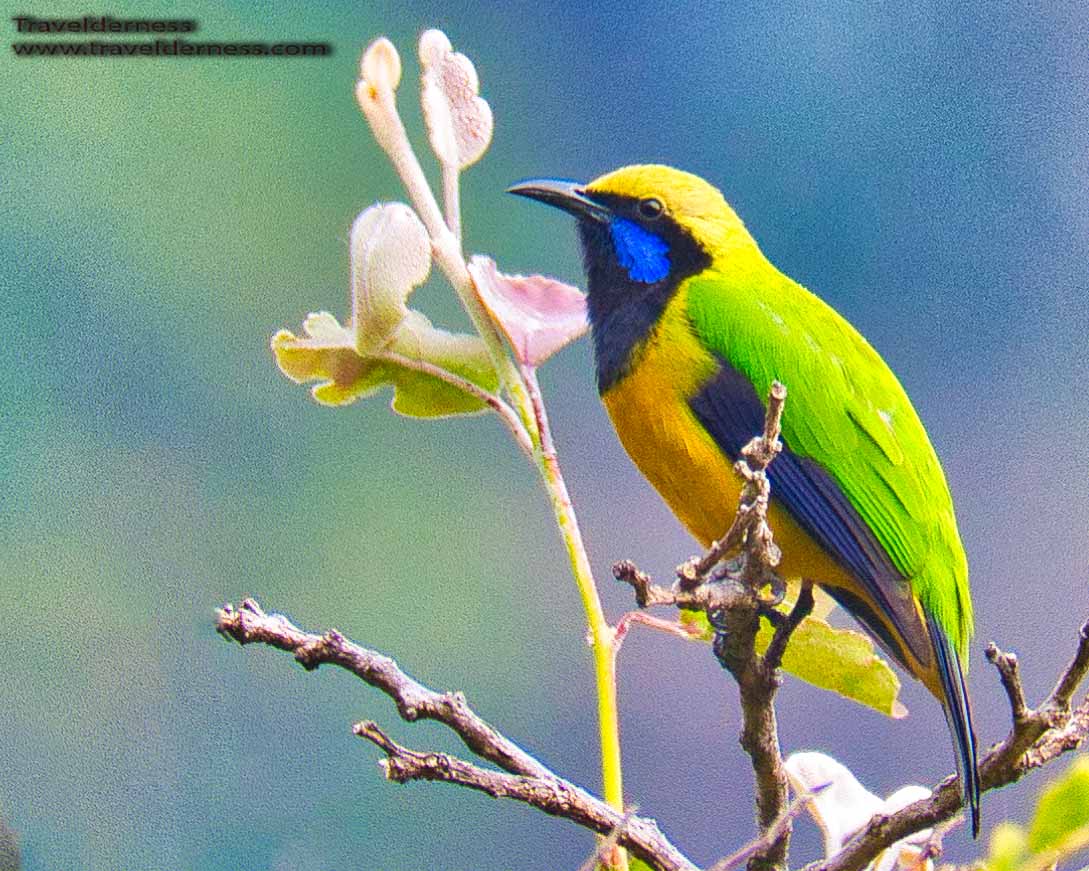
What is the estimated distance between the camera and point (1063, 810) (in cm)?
47

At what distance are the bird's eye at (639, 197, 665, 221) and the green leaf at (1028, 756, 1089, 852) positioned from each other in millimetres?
957

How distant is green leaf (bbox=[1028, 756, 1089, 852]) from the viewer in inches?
18.3

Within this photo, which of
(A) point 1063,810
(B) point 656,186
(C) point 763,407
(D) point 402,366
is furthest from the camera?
(B) point 656,186

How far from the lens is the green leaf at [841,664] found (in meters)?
0.99

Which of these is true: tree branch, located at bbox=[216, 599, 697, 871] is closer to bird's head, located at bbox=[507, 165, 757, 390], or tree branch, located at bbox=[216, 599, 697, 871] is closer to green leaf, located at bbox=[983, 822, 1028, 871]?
green leaf, located at bbox=[983, 822, 1028, 871]

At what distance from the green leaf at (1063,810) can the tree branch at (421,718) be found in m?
0.32

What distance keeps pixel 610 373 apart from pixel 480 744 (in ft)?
2.00

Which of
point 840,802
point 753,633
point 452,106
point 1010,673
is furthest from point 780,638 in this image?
point 452,106

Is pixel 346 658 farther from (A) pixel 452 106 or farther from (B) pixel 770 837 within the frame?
(A) pixel 452 106

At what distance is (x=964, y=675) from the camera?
117 centimetres

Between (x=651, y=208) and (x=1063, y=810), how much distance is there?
0.97m

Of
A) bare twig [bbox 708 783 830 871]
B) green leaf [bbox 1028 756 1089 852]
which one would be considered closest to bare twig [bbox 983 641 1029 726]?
bare twig [bbox 708 783 830 871]

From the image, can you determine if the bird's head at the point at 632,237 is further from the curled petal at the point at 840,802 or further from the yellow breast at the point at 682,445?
the curled petal at the point at 840,802

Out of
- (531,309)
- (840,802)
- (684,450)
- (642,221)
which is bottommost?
(840,802)
